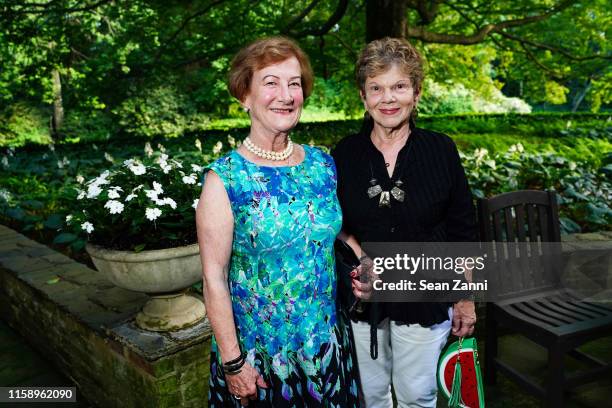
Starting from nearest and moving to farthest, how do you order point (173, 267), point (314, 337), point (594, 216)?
point (314, 337)
point (173, 267)
point (594, 216)

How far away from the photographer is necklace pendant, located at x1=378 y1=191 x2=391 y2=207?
1820mm

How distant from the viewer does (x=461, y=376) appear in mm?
1847

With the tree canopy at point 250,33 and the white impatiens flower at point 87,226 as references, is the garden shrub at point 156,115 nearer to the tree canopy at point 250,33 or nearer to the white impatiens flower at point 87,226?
the tree canopy at point 250,33

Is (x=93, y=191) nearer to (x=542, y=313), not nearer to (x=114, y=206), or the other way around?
(x=114, y=206)

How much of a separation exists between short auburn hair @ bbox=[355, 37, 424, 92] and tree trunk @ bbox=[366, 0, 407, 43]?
13.9 feet

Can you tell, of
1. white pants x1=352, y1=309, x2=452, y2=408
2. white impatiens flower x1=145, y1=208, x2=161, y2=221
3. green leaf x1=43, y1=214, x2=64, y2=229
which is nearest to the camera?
white pants x1=352, y1=309, x2=452, y2=408

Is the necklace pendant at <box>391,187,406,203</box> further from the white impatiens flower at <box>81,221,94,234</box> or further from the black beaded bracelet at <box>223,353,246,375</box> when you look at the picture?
the white impatiens flower at <box>81,221,94,234</box>

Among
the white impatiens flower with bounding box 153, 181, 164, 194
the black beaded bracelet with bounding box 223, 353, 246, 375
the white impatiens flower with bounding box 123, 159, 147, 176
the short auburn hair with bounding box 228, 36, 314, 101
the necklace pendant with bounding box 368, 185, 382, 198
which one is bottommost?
the black beaded bracelet with bounding box 223, 353, 246, 375

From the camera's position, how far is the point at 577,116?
15.1m

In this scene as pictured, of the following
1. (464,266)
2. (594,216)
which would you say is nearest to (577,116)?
(594,216)

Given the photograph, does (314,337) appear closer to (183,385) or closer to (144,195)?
(183,385)

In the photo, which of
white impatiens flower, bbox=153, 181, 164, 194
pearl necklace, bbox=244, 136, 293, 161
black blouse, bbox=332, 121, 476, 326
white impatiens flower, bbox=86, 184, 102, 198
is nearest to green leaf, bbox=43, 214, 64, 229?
white impatiens flower, bbox=86, 184, 102, 198

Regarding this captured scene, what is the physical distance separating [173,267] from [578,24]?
7.85 m

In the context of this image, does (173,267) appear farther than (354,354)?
Yes
